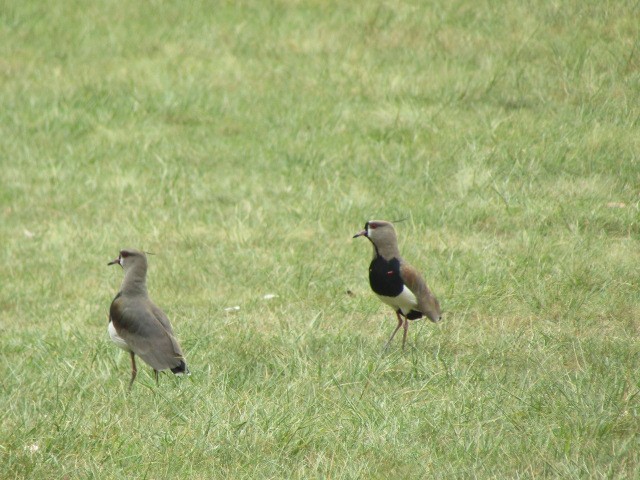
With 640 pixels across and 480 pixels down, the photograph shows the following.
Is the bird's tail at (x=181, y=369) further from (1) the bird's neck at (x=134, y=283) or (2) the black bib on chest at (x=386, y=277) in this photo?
(2) the black bib on chest at (x=386, y=277)

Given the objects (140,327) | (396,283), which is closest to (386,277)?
(396,283)

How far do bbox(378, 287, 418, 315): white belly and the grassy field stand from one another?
0.88 feet

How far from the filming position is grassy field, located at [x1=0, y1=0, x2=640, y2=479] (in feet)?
14.7

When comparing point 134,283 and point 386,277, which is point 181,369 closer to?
point 134,283

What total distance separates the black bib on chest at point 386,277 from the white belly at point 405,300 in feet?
0.08

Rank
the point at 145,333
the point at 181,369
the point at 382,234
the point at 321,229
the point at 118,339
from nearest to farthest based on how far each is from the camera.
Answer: the point at 181,369, the point at 145,333, the point at 118,339, the point at 382,234, the point at 321,229

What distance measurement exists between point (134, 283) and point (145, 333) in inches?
18.9

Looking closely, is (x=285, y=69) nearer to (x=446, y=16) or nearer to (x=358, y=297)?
(x=446, y=16)

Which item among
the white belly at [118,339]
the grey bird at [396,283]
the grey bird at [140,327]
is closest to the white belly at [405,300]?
the grey bird at [396,283]

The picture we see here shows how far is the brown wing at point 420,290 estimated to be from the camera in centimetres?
575

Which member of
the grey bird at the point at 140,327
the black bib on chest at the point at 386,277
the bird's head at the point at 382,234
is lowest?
the grey bird at the point at 140,327

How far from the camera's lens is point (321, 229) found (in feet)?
26.9

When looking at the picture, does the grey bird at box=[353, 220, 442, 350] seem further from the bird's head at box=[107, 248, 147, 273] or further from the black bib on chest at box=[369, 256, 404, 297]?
the bird's head at box=[107, 248, 147, 273]

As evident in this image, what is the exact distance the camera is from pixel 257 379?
536cm
